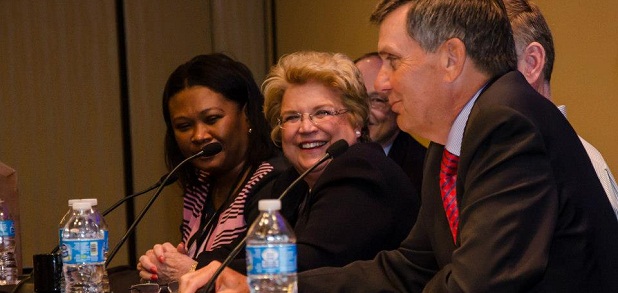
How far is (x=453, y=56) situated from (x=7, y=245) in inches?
84.2

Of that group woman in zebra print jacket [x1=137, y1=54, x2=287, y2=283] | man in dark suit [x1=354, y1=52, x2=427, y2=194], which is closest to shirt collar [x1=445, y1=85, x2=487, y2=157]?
woman in zebra print jacket [x1=137, y1=54, x2=287, y2=283]

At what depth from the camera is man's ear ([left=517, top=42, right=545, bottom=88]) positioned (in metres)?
2.68

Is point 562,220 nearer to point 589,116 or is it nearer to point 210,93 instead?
point 589,116

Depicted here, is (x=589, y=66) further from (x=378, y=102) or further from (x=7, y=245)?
(x=7, y=245)

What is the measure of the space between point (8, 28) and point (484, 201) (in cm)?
454

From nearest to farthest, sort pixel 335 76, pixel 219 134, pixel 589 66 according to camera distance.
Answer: pixel 335 76 → pixel 589 66 → pixel 219 134

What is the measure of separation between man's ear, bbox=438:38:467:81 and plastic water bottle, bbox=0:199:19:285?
2.02 metres

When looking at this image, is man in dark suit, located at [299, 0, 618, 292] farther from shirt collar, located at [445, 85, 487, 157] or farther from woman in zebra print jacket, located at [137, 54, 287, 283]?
woman in zebra print jacket, located at [137, 54, 287, 283]

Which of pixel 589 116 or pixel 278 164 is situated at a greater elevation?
pixel 589 116

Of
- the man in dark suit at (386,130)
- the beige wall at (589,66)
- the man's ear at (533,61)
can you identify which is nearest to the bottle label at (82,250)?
the man's ear at (533,61)

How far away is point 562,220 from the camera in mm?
1713

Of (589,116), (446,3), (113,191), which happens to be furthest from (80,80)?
(446,3)

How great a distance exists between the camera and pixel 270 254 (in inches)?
68.1

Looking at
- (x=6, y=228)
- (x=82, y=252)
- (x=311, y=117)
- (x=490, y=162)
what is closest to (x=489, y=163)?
(x=490, y=162)
